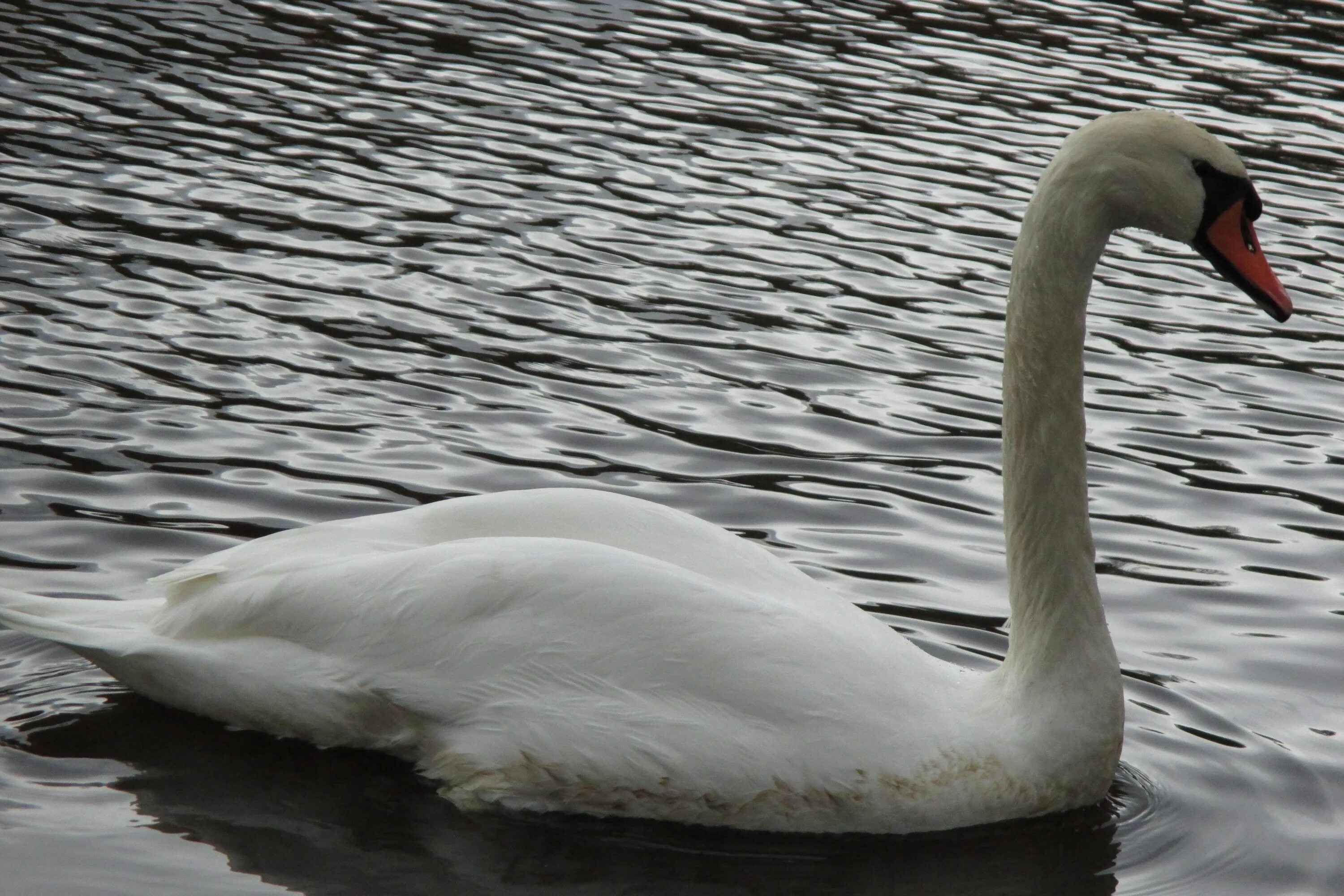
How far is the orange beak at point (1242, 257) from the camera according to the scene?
4.62 m

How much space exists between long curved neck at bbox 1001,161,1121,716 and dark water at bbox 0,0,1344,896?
0.42 metres

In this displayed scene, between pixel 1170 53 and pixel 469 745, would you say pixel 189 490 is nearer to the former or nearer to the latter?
pixel 469 745

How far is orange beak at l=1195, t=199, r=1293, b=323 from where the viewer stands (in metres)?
4.62

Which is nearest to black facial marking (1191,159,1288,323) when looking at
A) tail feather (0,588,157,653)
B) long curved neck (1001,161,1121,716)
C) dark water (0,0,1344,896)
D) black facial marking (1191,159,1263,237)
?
black facial marking (1191,159,1263,237)

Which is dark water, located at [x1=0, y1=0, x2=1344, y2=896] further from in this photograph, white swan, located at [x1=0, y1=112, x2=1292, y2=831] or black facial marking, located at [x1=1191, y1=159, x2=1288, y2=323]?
black facial marking, located at [x1=1191, y1=159, x2=1288, y2=323]

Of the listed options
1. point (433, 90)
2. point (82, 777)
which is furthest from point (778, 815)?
point (433, 90)

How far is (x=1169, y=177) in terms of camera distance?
4562mm

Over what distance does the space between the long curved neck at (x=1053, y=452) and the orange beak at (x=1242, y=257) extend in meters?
0.27

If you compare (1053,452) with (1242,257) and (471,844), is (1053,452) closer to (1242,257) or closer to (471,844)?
(1242,257)

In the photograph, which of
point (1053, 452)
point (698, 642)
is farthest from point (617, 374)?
point (698, 642)

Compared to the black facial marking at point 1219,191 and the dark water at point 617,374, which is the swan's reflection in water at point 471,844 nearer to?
the dark water at point 617,374

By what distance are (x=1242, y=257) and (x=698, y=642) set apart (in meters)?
1.72

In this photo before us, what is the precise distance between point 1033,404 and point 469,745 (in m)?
1.70

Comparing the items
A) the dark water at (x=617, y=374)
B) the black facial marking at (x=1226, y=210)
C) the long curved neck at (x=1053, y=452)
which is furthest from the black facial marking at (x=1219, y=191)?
the dark water at (x=617, y=374)
